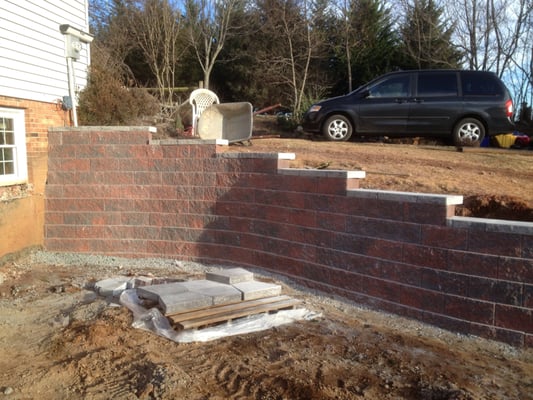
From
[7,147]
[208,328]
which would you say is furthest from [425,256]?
[7,147]

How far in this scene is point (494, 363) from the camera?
423 cm

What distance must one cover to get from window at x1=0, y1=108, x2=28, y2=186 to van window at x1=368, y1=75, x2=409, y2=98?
693 centimetres

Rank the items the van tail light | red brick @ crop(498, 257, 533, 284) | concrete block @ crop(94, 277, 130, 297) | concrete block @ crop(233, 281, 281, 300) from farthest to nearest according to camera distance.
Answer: the van tail light, concrete block @ crop(94, 277, 130, 297), concrete block @ crop(233, 281, 281, 300), red brick @ crop(498, 257, 533, 284)

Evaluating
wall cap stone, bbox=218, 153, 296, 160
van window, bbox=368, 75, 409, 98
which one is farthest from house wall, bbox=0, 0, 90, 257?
van window, bbox=368, 75, 409, 98

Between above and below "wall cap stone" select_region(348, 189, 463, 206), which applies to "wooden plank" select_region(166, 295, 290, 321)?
below

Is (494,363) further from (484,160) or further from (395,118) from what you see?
(395,118)

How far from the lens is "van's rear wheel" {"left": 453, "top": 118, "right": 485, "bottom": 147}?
10.8m

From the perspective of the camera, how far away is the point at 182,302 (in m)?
5.05

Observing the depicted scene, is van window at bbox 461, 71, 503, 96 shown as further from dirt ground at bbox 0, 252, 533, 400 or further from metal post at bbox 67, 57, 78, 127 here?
metal post at bbox 67, 57, 78, 127

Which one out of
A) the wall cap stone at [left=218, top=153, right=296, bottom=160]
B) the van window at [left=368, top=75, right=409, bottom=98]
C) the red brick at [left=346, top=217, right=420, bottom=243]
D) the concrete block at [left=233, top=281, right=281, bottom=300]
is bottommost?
the concrete block at [left=233, top=281, right=281, bottom=300]

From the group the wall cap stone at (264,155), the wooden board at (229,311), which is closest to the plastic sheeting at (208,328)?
the wooden board at (229,311)

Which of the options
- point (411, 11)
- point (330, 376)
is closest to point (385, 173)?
point (330, 376)

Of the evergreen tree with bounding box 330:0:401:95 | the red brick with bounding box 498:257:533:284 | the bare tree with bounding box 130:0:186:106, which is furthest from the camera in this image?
the evergreen tree with bounding box 330:0:401:95

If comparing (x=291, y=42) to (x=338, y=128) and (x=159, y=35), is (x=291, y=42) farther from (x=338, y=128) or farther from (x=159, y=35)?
(x=338, y=128)
